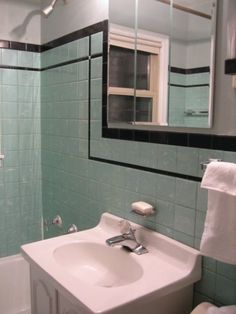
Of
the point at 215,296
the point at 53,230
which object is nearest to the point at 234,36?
the point at 215,296

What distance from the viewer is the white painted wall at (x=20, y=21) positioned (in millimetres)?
2301

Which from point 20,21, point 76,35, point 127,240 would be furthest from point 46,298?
point 20,21

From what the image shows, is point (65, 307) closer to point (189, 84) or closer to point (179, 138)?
point (179, 138)

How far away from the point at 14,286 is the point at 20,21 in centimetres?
194

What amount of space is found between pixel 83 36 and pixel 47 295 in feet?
4.67

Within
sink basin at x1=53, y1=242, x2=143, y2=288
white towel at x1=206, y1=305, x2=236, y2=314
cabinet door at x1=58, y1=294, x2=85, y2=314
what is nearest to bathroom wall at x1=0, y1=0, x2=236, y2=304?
white towel at x1=206, y1=305, x2=236, y2=314

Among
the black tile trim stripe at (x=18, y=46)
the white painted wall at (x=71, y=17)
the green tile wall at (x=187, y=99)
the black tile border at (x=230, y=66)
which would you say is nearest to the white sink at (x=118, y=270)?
the green tile wall at (x=187, y=99)

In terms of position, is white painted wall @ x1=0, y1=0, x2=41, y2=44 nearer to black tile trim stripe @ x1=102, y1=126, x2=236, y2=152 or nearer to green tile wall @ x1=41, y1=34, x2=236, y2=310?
green tile wall @ x1=41, y1=34, x2=236, y2=310

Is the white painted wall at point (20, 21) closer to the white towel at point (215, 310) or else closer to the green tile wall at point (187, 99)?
the green tile wall at point (187, 99)

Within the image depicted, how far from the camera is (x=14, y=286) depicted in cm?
244

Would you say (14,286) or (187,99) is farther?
(14,286)

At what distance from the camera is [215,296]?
1301mm

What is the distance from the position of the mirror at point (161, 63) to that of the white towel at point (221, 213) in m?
0.25

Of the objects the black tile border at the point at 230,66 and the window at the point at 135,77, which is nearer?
the black tile border at the point at 230,66
